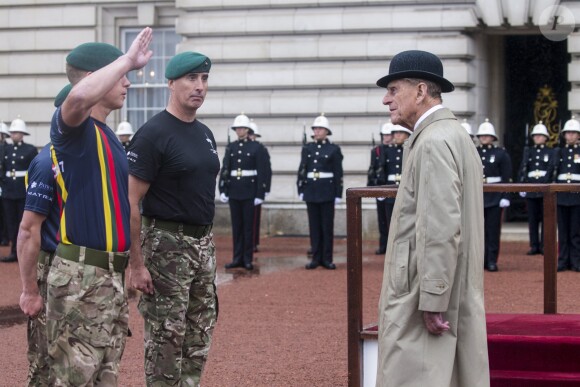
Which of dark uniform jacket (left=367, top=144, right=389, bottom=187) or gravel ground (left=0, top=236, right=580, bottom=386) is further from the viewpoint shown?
dark uniform jacket (left=367, top=144, right=389, bottom=187)

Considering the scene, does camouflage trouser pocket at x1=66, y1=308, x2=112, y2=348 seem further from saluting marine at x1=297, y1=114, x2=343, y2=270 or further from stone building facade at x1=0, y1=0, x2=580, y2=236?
stone building facade at x1=0, y1=0, x2=580, y2=236

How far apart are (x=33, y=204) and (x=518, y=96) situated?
15656mm

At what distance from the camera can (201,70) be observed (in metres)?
6.50

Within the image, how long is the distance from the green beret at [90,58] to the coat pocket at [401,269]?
5.10 ft

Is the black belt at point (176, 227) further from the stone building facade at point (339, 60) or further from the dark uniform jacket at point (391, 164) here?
the stone building facade at point (339, 60)

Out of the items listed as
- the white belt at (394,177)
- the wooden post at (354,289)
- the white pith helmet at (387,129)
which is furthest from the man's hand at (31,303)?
the white pith helmet at (387,129)

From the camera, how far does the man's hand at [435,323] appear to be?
488 cm

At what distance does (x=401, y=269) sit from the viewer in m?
4.99

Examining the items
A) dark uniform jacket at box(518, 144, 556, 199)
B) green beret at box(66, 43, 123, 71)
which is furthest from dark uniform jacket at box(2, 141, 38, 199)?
green beret at box(66, 43, 123, 71)

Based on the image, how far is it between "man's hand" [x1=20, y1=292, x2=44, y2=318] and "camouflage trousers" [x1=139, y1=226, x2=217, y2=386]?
3.27 ft

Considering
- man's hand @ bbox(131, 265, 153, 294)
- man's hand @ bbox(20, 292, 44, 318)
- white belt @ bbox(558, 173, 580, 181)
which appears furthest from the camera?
white belt @ bbox(558, 173, 580, 181)

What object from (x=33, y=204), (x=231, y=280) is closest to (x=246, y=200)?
(x=231, y=280)

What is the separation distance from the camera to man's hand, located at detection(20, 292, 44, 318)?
5.31m

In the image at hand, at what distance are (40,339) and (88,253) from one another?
2.61ft
